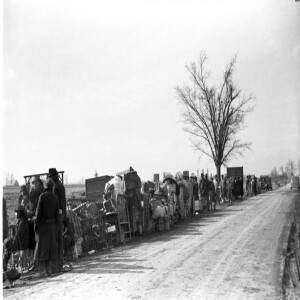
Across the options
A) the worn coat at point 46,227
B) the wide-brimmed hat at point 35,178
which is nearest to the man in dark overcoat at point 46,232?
the worn coat at point 46,227

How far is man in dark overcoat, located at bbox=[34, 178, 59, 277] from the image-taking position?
22.2 ft

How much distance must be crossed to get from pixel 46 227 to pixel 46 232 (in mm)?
79

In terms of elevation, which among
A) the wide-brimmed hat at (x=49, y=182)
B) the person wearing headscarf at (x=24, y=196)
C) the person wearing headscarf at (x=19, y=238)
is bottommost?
the person wearing headscarf at (x=19, y=238)

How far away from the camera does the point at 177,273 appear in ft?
19.7

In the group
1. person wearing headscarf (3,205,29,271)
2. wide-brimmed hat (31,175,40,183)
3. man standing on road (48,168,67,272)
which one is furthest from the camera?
wide-brimmed hat (31,175,40,183)

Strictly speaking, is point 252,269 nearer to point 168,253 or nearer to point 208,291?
point 208,291

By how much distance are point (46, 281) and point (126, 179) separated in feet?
16.6

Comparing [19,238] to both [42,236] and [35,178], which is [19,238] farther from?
[35,178]

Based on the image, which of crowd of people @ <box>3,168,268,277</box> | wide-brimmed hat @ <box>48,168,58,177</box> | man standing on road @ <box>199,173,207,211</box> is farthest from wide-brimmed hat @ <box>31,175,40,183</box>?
man standing on road @ <box>199,173,207,211</box>

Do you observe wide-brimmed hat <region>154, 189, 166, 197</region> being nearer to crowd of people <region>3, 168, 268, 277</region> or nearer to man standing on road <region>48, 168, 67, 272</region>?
crowd of people <region>3, 168, 268, 277</region>

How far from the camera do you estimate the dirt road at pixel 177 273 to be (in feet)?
16.8

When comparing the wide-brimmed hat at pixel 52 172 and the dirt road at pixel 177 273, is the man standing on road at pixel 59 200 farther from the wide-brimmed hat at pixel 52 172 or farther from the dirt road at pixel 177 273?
the dirt road at pixel 177 273

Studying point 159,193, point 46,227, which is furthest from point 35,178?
point 159,193

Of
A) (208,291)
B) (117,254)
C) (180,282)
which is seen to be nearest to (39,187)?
(117,254)
